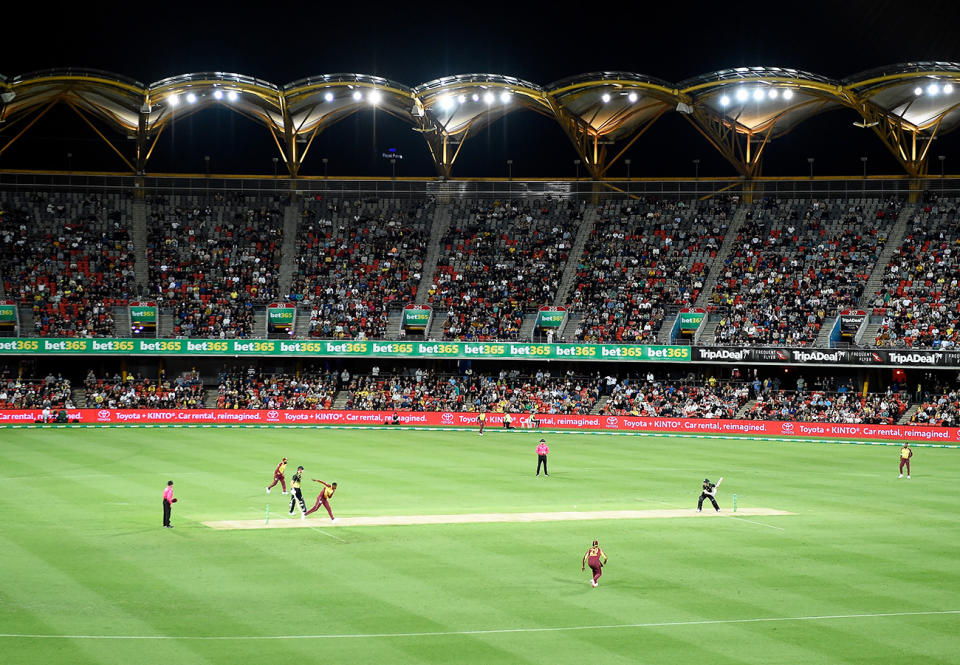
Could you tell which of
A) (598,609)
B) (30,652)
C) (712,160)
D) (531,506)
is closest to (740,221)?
(712,160)

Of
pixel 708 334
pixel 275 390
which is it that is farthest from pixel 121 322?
pixel 708 334

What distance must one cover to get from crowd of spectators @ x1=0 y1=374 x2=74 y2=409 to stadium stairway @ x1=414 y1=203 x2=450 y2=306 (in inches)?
890

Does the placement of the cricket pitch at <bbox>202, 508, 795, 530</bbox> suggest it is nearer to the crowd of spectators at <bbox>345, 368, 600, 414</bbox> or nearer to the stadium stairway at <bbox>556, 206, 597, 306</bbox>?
the crowd of spectators at <bbox>345, 368, 600, 414</bbox>

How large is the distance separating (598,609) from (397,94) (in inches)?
2055

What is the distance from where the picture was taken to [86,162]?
82.1m

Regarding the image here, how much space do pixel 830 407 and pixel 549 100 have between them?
26153 millimetres

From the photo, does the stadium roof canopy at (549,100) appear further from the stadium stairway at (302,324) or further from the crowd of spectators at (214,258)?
the stadium stairway at (302,324)

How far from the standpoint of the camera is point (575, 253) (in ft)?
241

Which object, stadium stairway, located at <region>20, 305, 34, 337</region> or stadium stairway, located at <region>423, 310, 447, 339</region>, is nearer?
stadium stairway, located at <region>20, 305, 34, 337</region>

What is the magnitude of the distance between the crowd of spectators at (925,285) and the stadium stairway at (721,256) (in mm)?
10187

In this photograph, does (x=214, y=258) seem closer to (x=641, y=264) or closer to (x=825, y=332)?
(x=641, y=264)

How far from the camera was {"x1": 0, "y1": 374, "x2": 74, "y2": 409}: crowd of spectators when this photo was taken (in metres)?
61.6

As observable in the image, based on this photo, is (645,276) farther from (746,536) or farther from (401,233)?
(746,536)

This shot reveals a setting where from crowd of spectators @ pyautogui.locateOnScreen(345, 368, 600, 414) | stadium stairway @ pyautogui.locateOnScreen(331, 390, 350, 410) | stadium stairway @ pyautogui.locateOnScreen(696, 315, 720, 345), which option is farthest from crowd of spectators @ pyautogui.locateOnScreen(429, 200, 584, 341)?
stadium stairway @ pyautogui.locateOnScreen(696, 315, 720, 345)
